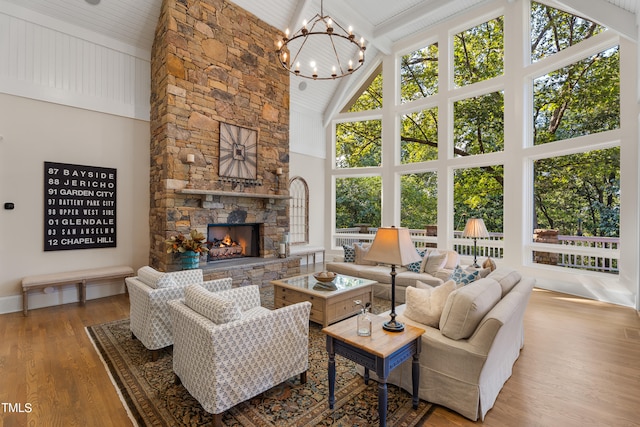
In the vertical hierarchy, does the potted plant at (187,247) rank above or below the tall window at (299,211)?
below

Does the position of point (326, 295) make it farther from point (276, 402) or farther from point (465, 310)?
point (465, 310)

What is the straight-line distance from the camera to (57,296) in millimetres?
4652

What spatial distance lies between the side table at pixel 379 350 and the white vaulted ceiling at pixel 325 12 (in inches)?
221

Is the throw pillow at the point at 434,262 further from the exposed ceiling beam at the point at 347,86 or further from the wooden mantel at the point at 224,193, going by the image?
the exposed ceiling beam at the point at 347,86

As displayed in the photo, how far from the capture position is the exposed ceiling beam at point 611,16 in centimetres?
435

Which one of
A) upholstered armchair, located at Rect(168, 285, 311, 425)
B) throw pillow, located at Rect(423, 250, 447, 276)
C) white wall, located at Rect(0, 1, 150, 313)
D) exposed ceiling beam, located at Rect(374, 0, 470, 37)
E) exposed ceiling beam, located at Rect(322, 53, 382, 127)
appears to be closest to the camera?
upholstered armchair, located at Rect(168, 285, 311, 425)

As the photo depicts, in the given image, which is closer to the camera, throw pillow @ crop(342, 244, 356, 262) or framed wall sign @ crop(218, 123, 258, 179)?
framed wall sign @ crop(218, 123, 258, 179)

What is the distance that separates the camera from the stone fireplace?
504 centimetres

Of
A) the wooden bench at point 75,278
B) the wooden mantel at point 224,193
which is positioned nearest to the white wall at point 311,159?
the wooden mantel at point 224,193

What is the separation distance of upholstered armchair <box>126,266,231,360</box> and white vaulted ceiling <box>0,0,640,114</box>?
4383 mm

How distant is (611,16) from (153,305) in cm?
716

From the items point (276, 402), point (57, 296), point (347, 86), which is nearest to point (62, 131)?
point (57, 296)

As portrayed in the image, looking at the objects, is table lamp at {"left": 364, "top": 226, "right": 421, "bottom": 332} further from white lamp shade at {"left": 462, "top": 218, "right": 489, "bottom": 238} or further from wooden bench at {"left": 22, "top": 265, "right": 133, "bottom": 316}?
wooden bench at {"left": 22, "top": 265, "right": 133, "bottom": 316}

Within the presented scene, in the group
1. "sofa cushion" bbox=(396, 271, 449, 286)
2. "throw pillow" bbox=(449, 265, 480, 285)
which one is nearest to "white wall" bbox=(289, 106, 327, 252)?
"sofa cushion" bbox=(396, 271, 449, 286)
